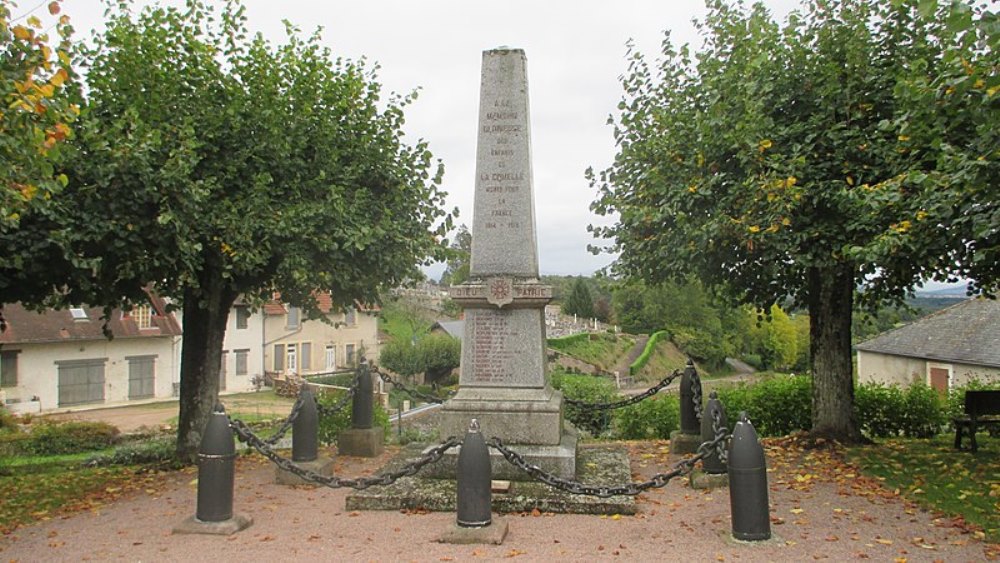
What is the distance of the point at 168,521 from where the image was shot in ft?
23.2

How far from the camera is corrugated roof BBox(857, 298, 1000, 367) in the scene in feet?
76.8

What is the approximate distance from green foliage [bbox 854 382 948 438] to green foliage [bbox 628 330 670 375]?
101 ft

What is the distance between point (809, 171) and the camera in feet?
30.8

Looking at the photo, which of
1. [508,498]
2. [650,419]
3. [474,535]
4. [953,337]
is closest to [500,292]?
[508,498]

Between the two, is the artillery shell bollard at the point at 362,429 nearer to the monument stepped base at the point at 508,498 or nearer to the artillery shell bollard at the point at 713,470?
the monument stepped base at the point at 508,498

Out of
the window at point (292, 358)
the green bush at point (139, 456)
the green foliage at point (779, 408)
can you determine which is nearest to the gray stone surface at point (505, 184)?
the green bush at point (139, 456)

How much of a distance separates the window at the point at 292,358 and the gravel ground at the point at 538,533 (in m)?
31.0

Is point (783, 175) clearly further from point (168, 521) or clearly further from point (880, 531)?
point (168, 521)

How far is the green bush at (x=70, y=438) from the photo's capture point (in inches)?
771

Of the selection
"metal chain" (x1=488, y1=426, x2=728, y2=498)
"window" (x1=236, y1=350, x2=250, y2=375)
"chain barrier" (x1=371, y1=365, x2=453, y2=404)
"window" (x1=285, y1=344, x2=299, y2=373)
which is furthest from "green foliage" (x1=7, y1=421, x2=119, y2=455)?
"metal chain" (x1=488, y1=426, x2=728, y2=498)

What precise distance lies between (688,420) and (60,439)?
18.0 meters

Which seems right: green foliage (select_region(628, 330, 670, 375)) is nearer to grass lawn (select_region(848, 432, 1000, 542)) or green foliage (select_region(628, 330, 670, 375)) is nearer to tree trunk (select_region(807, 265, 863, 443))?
grass lawn (select_region(848, 432, 1000, 542))

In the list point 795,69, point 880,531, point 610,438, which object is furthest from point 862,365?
point 880,531

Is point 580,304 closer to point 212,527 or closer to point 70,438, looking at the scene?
point 70,438
